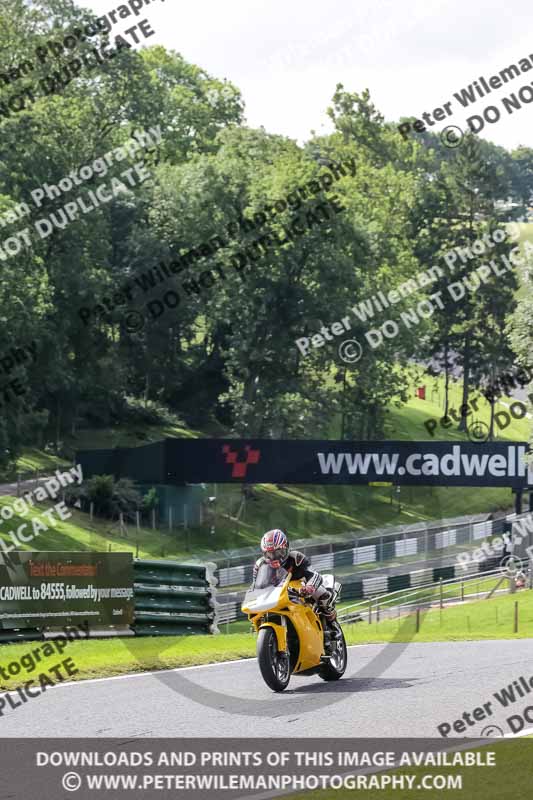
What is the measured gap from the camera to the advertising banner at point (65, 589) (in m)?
19.5

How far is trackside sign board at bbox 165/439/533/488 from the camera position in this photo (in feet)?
146

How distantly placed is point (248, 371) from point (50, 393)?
1009cm

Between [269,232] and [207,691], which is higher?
[269,232]

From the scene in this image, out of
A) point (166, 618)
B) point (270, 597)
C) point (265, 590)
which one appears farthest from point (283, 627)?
point (166, 618)

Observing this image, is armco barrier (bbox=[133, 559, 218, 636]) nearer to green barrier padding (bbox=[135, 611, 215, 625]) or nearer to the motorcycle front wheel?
green barrier padding (bbox=[135, 611, 215, 625])

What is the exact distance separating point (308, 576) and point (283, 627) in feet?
2.84

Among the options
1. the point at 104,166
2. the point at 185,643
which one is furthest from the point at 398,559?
the point at 104,166

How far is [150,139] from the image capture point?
2844 inches

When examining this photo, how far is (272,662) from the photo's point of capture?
13.1 m

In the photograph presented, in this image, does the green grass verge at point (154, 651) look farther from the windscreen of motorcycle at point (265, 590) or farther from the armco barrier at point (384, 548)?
the armco barrier at point (384, 548)

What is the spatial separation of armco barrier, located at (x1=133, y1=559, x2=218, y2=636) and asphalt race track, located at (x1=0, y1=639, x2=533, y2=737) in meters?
5.19
